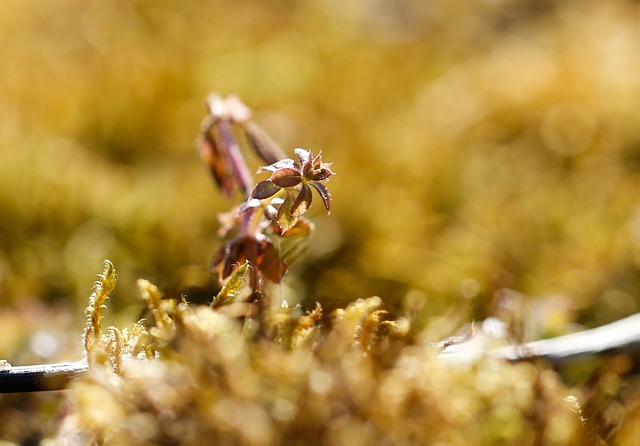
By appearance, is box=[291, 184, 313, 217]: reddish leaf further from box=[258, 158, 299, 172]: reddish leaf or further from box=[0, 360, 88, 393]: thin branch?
box=[0, 360, 88, 393]: thin branch

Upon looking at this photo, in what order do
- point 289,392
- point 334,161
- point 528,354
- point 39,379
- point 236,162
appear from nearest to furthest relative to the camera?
point 289,392
point 39,379
point 528,354
point 236,162
point 334,161

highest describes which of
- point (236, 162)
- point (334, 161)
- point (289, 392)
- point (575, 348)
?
point (334, 161)

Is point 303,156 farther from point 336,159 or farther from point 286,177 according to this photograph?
point 336,159

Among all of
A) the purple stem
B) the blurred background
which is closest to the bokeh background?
the blurred background

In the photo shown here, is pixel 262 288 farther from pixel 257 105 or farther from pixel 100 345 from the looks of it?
pixel 257 105

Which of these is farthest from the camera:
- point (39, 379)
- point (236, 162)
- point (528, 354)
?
point (236, 162)

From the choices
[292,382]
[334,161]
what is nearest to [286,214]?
[292,382]

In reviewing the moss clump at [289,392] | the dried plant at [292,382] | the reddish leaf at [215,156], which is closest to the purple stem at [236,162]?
the reddish leaf at [215,156]

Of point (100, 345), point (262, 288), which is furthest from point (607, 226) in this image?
point (100, 345)

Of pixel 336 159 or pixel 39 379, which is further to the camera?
pixel 336 159
